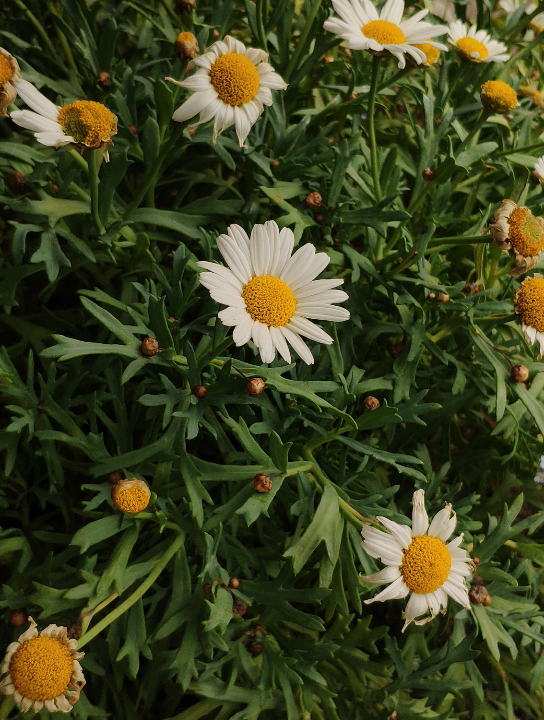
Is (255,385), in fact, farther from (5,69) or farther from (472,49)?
(472,49)

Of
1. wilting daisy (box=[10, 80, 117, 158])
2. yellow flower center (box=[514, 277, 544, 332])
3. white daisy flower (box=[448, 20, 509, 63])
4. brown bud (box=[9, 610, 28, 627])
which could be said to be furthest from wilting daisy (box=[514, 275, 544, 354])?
brown bud (box=[9, 610, 28, 627])

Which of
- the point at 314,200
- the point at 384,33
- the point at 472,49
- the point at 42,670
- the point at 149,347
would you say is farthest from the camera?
the point at 472,49

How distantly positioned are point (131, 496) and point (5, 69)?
0.73 m

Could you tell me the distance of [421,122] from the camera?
1945 mm

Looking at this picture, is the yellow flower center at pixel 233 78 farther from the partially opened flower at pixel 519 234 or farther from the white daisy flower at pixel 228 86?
the partially opened flower at pixel 519 234

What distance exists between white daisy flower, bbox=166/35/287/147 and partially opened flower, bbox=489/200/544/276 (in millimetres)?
447

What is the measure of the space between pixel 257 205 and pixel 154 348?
1.57 ft

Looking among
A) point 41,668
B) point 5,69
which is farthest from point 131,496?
point 5,69

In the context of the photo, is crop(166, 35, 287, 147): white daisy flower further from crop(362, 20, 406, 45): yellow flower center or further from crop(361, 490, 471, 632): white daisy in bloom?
crop(361, 490, 471, 632): white daisy in bloom

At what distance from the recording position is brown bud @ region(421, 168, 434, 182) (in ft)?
4.12

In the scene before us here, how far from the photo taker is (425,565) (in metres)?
0.97

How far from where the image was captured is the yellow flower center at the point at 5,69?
90cm

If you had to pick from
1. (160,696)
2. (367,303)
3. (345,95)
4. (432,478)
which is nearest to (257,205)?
(367,303)

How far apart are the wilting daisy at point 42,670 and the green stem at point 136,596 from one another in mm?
31
